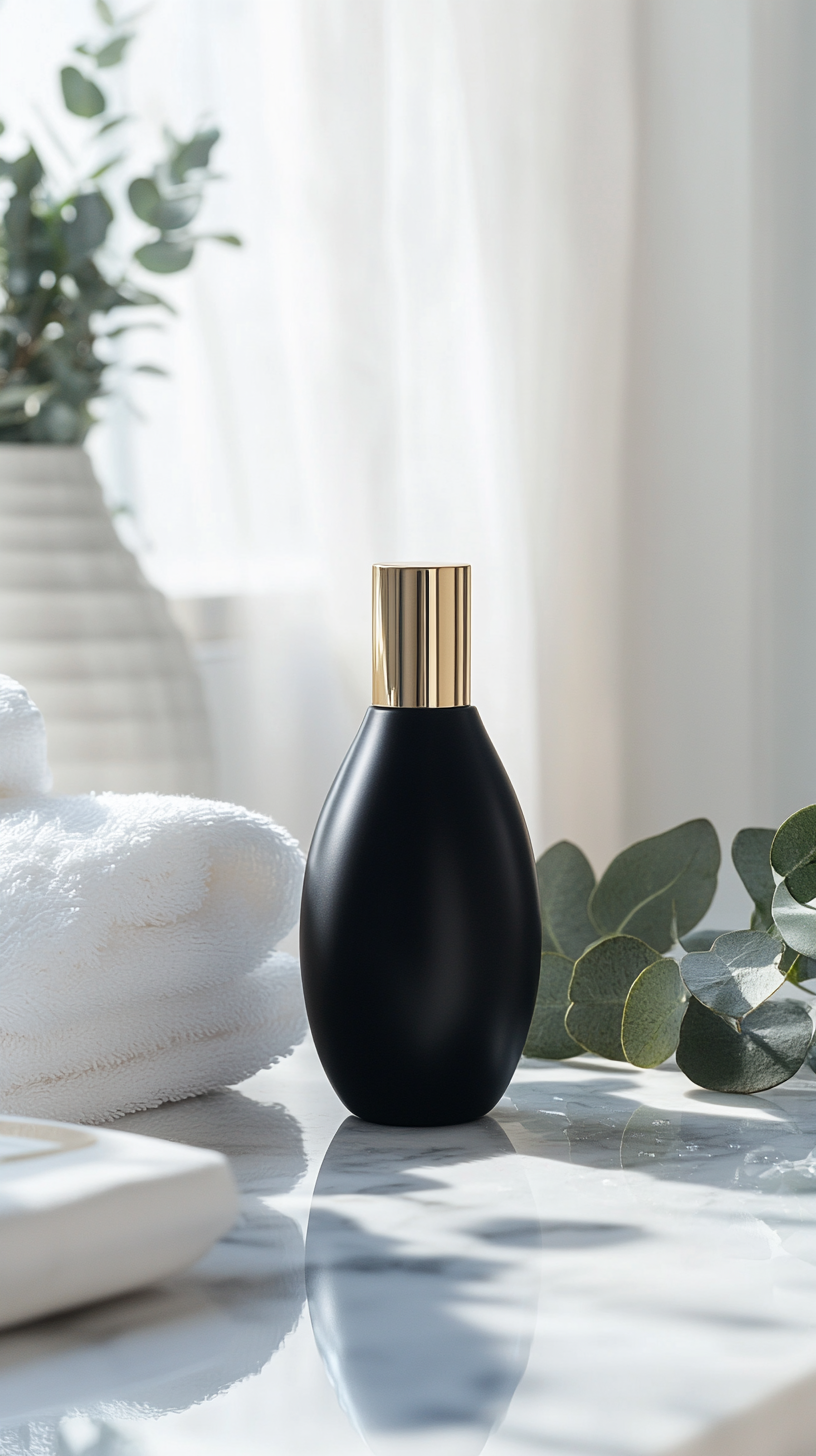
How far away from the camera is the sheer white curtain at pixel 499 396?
3.59ft

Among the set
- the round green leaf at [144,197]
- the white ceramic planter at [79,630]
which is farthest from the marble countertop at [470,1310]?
the round green leaf at [144,197]

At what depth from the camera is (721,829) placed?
1.12 m

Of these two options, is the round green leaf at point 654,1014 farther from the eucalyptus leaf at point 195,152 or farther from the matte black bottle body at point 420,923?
the eucalyptus leaf at point 195,152

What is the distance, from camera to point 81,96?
1016 millimetres

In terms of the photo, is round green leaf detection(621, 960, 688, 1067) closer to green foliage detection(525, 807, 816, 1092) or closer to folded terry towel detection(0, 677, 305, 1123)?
green foliage detection(525, 807, 816, 1092)

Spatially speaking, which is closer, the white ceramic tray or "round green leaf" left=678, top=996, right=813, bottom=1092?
the white ceramic tray

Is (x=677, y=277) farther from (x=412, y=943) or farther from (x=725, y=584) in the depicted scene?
(x=412, y=943)

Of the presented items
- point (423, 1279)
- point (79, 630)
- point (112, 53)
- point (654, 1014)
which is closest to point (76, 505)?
point (79, 630)

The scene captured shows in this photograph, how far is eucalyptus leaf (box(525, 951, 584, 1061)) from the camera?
2.02 feet

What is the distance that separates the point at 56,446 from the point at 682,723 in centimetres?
50

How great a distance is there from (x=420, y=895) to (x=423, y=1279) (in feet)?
0.46

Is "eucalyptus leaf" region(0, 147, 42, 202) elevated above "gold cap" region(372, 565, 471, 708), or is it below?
above

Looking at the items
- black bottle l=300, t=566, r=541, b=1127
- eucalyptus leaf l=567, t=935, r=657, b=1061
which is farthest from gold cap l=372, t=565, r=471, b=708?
eucalyptus leaf l=567, t=935, r=657, b=1061

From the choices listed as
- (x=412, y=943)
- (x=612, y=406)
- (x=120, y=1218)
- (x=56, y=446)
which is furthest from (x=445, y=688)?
(x=612, y=406)
